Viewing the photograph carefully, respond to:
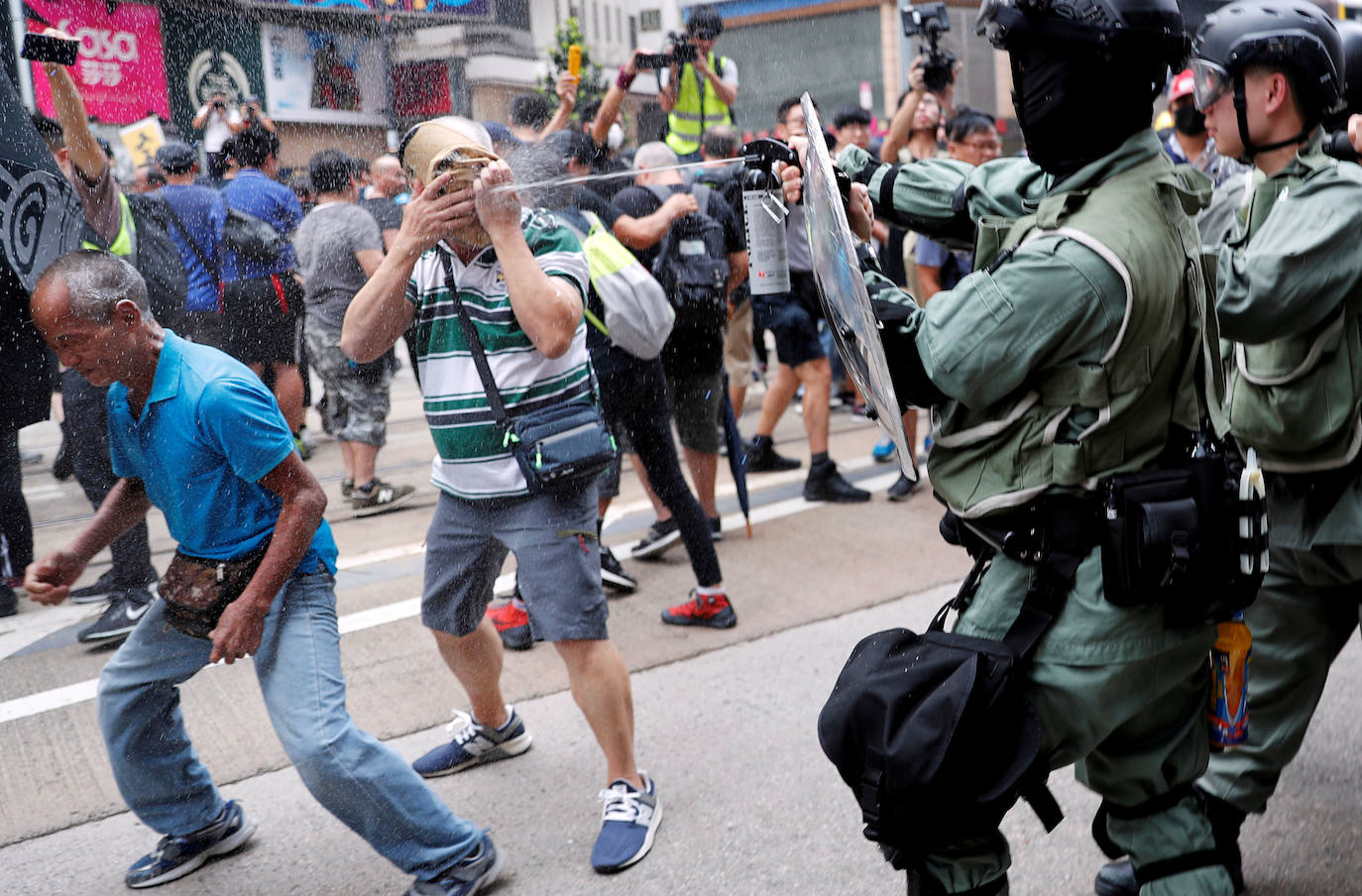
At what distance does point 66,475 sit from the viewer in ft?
23.1

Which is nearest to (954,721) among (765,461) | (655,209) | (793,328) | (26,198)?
(26,198)

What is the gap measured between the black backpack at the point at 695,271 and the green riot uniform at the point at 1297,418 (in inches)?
97.2

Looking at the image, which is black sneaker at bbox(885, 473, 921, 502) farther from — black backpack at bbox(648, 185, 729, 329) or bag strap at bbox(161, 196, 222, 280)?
bag strap at bbox(161, 196, 222, 280)

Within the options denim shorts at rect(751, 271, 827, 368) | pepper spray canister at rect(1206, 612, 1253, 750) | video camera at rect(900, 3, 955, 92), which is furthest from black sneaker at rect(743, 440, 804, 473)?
pepper spray canister at rect(1206, 612, 1253, 750)

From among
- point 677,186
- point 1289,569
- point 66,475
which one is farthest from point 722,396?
point 66,475

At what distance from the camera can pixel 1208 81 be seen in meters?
2.50

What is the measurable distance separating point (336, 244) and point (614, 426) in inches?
60.1

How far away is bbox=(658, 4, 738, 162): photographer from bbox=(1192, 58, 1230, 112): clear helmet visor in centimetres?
352

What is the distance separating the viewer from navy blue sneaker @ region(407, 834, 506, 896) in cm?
262

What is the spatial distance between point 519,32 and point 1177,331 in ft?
10.7

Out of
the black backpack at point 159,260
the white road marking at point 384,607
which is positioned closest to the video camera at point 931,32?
the white road marking at point 384,607

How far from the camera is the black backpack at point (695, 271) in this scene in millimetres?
4848

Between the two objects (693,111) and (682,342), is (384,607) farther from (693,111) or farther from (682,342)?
(693,111)

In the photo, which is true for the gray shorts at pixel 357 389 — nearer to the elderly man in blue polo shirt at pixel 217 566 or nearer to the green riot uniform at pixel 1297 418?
the elderly man in blue polo shirt at pixel 217 566
